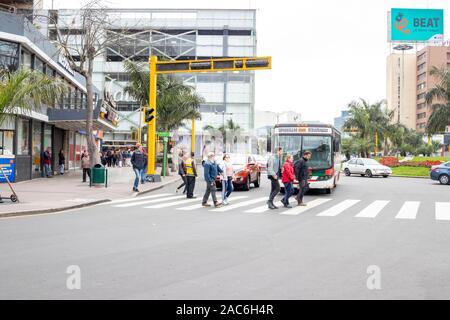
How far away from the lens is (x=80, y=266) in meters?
6.85

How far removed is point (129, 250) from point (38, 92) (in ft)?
31.5

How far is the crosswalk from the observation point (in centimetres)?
1381

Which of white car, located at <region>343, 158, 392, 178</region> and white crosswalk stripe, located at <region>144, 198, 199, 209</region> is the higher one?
white car, located at <region>343, 158, 392, 178</region>

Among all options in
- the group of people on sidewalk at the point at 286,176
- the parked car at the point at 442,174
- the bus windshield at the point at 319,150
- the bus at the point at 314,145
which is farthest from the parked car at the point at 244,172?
the parked car at the point at 442,174

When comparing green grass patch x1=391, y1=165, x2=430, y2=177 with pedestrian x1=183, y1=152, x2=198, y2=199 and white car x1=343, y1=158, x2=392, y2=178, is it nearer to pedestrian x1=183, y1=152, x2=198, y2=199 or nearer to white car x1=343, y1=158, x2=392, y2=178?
white car x1=343, y1=158, x2=392, y2=178

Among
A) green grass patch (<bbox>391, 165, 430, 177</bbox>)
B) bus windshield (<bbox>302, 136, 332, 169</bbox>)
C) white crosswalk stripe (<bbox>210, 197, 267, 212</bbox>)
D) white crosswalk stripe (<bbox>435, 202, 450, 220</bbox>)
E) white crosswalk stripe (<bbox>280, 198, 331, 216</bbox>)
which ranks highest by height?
bus windshield (<bbox>302, 136, 332, 169</bbox>)

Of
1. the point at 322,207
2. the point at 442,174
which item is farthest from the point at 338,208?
the point at 442,174

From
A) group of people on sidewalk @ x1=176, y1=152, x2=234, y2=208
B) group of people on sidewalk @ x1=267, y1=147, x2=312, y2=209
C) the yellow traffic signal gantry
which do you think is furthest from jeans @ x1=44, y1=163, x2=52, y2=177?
group of people on sidewalk @ x1=267, y1=147, x2=312, y2=209

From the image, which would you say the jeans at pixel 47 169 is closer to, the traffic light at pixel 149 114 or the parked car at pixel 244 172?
the traffic light at pixel 149 114

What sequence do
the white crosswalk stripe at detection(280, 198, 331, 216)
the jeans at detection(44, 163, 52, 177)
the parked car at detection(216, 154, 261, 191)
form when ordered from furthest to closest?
the jeans at detection(44, 163, 52, 177), the parked car at detection(216, 154, 261, 191), the white crosswalk stripe at detection(280, 198, 331, 216)

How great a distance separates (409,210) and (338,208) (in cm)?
210

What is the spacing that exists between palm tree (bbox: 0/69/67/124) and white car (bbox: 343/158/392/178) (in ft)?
85.6
